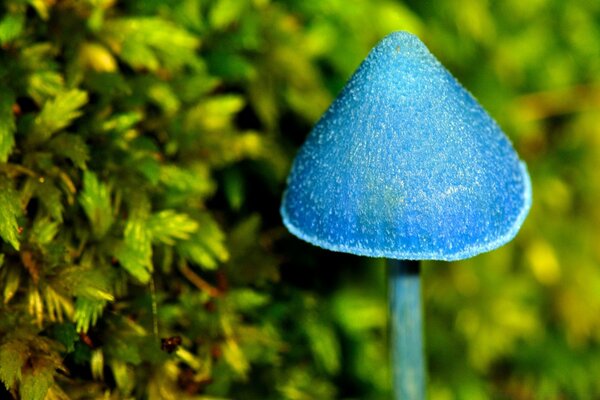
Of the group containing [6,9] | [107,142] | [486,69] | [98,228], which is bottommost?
[98,228]

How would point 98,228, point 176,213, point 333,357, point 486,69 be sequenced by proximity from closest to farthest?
point 98,228, point 176,213, point 333,357, point 486,69

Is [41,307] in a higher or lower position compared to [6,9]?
lower

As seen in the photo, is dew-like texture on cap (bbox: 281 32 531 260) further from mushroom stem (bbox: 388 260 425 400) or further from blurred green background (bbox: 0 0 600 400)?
blurred green background (bbox: 0 0 600 400)

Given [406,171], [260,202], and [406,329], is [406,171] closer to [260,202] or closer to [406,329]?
[406,329]

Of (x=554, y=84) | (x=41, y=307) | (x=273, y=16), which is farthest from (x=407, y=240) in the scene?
(x=554, y=84)

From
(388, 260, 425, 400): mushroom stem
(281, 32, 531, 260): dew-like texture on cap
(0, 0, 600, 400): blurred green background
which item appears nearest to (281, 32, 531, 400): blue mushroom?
(281, 32, 531, 260): dew-like texture on cap

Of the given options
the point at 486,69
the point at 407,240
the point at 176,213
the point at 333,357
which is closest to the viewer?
the point at 407,240

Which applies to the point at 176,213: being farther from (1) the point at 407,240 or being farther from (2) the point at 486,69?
(2) the point at 486,69
